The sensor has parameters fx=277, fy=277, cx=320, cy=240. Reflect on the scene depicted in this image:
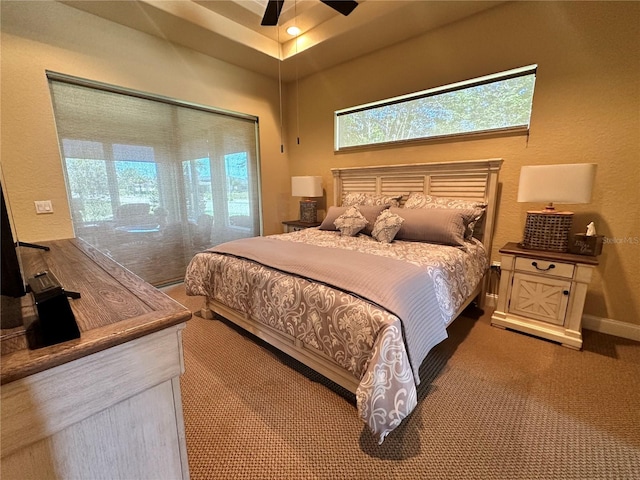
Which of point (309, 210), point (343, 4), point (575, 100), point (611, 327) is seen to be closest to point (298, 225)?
point (309, 210)

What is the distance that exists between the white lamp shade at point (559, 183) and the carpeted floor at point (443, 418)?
3.80ft

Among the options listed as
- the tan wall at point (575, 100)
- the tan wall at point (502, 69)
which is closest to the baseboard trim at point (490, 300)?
the tan wall at point (575, 100)

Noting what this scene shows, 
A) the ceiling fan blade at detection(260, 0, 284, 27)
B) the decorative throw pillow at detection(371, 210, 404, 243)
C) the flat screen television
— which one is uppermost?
the ceiling fan blade at detection(260, 0, 284, 27)

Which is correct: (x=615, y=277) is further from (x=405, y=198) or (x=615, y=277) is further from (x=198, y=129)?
(x=198, y=129)

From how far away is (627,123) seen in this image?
2.12 m

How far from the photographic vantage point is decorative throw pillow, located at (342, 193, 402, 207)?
3197 millimetres

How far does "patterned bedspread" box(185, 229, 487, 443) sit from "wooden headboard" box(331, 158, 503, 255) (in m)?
0.50

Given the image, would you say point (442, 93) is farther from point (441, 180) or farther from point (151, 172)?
point (151, 172)

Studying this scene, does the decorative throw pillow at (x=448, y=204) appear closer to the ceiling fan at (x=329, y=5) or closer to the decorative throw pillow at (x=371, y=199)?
the decorative throw pillow at (x=371, y=199)

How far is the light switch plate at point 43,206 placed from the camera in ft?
8.18

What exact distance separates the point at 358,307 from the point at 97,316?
1.05 metres

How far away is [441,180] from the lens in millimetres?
2973

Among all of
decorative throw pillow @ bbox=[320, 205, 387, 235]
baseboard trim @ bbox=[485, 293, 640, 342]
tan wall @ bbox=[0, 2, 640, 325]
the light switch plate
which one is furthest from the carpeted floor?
the light switch plate

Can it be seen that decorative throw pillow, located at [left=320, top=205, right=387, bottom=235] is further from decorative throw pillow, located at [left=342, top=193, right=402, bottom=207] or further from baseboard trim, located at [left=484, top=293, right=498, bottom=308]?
baseboard trim, located at [left=484, top=293, right=498, bottom=308]
